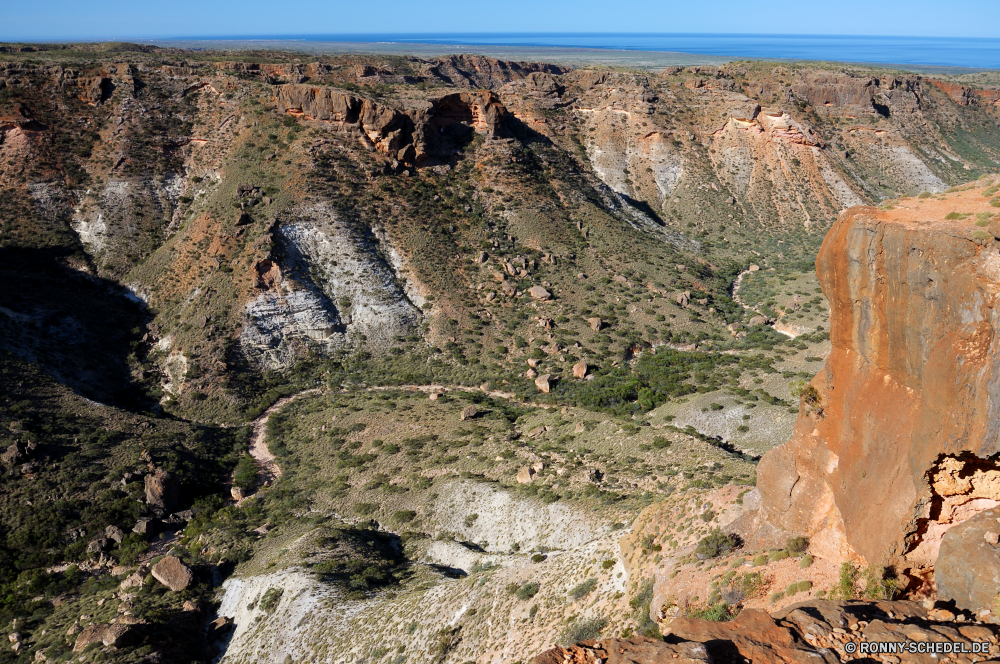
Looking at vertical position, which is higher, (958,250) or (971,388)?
(958,250)

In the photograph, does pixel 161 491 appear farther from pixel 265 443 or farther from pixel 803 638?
pixel 803 638

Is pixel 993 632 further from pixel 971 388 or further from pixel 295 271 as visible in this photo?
pixel 295 271

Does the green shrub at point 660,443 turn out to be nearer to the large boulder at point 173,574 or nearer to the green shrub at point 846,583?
the green shrub at point 846,583

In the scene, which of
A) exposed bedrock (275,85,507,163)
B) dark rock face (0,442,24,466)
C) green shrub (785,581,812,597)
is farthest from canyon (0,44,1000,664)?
dark rock face (0,442,24,466)

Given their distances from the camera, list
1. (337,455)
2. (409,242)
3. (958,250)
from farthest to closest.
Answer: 1. (409,242)
2. (337,455)
3. (958,250)

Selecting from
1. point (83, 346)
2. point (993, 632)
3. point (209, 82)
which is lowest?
point (83, 346)

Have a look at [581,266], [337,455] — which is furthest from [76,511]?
[581,266]

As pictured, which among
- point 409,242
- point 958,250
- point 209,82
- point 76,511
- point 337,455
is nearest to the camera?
point 958,250

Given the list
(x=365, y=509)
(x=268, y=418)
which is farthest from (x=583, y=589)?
(x=268, y=418)

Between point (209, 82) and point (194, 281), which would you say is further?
point (209, 82)
